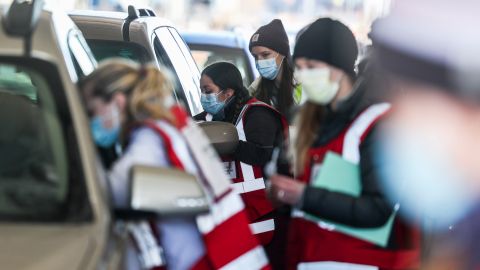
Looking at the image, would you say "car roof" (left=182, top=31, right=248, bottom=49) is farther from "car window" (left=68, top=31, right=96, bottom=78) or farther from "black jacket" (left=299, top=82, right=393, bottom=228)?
"black jacket" (left=299, top=82, right=393, bottom=228)

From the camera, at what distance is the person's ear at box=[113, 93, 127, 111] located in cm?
433

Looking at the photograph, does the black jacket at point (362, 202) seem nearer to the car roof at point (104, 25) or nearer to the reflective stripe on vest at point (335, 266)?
the reflective stripe on vest at point (335, 266)

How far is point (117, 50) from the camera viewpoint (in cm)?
937

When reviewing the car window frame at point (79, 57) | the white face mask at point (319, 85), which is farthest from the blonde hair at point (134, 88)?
the car window frame at point (79, 57)

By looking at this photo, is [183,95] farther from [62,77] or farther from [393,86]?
[62,77]

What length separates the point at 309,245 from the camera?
4844 mm

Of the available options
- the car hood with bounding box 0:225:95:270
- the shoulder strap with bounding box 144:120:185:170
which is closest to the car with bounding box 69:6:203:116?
the shoulder strap with bounding box 144:120:185:170

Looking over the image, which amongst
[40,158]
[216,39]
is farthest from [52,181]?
[216,39]

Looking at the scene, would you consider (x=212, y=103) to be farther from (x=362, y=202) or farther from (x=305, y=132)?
(x=362, y=202)

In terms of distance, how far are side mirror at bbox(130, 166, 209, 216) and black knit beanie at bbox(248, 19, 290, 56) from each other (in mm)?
4336

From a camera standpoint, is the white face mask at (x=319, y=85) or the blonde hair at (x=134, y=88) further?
the white face mask at (x=319, y=85)

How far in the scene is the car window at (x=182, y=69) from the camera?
9.31 m

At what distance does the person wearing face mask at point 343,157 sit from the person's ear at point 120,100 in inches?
25.2

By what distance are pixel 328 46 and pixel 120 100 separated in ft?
2.96
